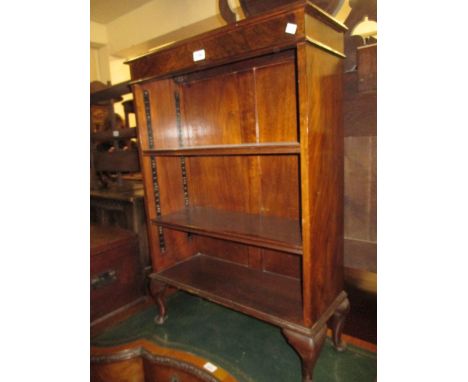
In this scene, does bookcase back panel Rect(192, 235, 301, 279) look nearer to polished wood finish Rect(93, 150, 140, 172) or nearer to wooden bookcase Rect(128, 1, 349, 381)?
wooden bookcase Rect(128, 1, 349, 381)

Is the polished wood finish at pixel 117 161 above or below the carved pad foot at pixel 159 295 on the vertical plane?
above

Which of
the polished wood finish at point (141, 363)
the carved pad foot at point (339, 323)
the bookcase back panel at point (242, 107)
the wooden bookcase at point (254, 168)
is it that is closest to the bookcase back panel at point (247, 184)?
the wooden bookcase at point (254, 168)

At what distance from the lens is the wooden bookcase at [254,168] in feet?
4.19

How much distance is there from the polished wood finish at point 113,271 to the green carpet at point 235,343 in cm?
15

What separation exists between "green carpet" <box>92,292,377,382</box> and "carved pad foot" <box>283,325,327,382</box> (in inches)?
5.2

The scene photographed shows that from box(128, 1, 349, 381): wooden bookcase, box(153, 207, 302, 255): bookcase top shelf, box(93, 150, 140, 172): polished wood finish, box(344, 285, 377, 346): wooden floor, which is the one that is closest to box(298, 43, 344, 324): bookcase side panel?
box(128, 1, 349, 381): wooden bookcase

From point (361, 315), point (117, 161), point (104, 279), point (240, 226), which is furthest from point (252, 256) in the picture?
point (117, 161)

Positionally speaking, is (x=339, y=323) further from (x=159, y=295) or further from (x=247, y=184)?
(x=159, y=295)

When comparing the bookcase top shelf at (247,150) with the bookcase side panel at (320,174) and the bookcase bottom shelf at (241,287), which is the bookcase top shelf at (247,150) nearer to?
the bookcase side panel at (320,174)

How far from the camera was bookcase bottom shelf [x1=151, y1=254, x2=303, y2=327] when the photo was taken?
1491mm

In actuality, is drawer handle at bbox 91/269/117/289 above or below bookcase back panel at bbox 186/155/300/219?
below

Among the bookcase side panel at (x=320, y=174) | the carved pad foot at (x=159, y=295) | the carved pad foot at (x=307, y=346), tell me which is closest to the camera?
the bookcase side panel at (x=320, y=174)

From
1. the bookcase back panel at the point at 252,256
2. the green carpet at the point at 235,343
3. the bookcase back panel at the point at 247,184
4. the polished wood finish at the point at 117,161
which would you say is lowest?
the green carpet at the point at 235,343
